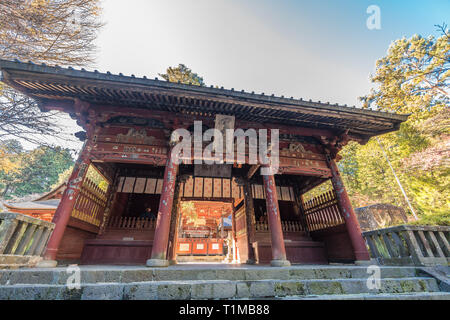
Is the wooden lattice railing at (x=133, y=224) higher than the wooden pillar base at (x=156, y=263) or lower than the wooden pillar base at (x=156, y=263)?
higher

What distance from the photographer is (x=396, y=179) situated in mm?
17922

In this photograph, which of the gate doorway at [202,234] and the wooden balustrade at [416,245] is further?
the gate doorway at [202,234]

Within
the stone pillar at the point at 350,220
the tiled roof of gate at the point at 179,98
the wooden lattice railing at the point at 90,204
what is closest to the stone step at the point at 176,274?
the stone pillar at the point at 350,220

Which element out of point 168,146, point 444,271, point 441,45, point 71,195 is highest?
point 441,45

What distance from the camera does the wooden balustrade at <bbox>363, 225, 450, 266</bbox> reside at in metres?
4.38

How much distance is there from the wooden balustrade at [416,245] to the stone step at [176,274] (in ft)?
2.03

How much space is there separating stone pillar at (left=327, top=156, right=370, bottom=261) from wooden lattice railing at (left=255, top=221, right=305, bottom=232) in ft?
8.27

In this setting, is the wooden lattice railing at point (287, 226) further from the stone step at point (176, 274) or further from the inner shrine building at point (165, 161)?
the stone step at point (176, 274)

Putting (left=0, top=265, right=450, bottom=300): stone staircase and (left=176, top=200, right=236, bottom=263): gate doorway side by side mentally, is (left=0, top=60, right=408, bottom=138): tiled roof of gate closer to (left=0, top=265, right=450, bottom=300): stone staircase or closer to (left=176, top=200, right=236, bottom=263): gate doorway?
(left=0, top=265, right=450, bottom=300): stone staircase

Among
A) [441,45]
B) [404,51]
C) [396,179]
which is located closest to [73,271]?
[396,179]

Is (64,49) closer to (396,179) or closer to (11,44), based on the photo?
(11,44)

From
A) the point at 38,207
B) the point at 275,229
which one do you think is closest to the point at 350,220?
the point at 275,229

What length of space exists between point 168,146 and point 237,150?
240 cm

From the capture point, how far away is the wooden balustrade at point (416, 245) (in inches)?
172
